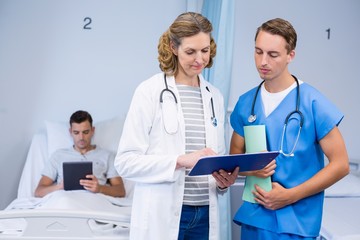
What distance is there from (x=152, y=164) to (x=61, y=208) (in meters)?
0.72

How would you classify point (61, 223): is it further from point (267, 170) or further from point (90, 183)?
point (267, 170)

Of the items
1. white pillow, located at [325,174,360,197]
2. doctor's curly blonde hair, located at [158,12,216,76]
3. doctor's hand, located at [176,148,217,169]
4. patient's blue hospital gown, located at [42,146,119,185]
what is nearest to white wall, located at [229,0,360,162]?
white pillow, located at [325,174,360,197]

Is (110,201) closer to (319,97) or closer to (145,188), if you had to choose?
(145,188)

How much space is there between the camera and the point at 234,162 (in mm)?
1438

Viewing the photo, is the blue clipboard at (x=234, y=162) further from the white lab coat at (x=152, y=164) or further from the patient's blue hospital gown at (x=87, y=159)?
the patient's blue hospital gown at (x=87, y=159)

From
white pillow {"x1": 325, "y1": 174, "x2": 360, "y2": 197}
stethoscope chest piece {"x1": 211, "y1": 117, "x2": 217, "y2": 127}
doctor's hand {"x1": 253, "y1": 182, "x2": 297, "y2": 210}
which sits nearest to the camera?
doctor's hand {"x1": 253, "y1": 182, "x2": 297, "y2": 210}

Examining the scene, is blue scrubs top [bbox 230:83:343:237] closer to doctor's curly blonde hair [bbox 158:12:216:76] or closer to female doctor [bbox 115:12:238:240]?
female doctor [bbox 115:12:238:240]

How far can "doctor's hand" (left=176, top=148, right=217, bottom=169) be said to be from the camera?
146 centimetres

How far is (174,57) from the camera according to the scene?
160cm

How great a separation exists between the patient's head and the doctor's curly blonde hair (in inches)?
53.1

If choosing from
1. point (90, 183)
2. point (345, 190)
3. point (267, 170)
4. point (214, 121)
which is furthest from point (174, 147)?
point (345, 190)

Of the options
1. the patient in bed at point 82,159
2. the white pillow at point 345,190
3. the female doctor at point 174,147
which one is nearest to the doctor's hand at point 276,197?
the female doctor at point 174,147

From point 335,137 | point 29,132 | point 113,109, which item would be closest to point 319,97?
point 335,137

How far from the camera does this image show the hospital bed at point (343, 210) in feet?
6.83
